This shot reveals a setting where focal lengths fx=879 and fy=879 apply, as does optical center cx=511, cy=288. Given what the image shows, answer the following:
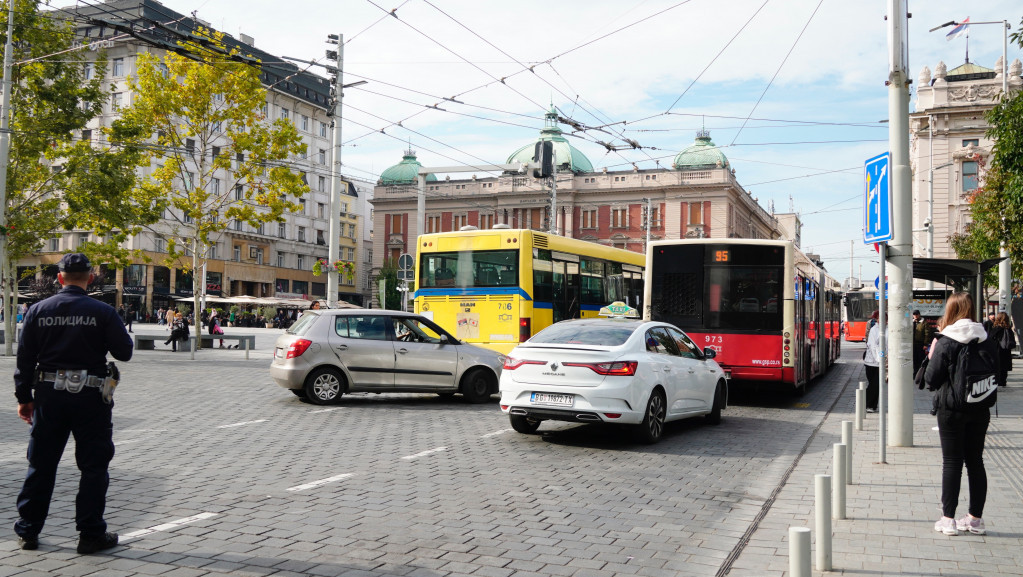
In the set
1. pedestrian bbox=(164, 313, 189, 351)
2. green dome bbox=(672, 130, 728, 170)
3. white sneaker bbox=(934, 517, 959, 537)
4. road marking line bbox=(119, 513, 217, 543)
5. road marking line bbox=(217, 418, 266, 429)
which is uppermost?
green dome bbox=(672, 130, 728, 170)

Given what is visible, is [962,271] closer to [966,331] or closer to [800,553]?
[966,331]

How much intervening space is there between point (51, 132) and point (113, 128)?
1.54 metres

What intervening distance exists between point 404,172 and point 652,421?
81.8 m

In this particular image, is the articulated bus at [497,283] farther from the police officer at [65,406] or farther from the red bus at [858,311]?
the red bus at [858,311]

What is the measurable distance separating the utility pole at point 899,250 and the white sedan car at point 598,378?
252 centimetres

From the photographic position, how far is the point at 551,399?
394 inches

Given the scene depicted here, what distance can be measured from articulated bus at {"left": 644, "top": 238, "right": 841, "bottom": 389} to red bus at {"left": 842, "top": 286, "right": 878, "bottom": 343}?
31221 millimetres

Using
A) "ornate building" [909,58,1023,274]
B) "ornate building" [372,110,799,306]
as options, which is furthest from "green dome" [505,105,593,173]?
"ornate building" [909,58,1023,274]

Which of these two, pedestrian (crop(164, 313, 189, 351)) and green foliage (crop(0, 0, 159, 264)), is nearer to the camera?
green foliage (crop(0, 0, 159, 264))

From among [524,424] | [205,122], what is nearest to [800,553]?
[524,424]

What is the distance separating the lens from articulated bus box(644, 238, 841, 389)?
583 inches

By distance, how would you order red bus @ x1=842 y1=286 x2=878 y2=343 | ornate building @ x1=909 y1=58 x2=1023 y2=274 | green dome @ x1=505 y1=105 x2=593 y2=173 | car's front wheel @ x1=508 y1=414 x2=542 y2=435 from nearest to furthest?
car's front wheel @ x1=508 y1=414 x2=542 y2=435 → red bus @ x1=842 y1=286 x2=878 y2=343 → ornate building @ x1=909 y1=58 x2=1023 y2=274 → green dome @ x1=505 y1=105 x2=593 y2=173

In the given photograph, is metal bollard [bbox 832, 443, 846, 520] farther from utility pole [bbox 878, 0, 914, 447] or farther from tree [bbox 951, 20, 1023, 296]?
tree [bbox 951, 20, 1023, 296]

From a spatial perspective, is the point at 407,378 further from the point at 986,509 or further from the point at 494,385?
the point at 986,509
